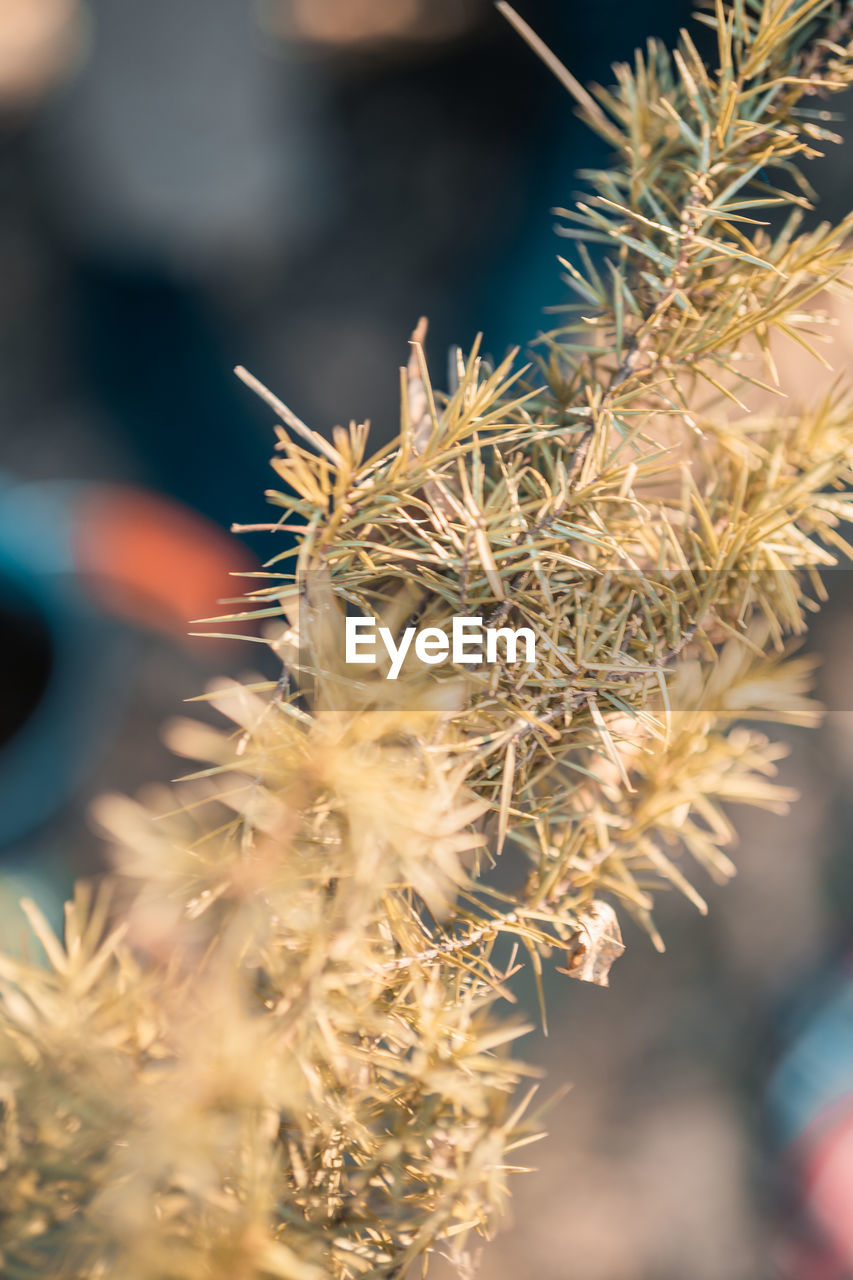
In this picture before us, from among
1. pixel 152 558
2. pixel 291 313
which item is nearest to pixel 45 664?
pixel 152 558

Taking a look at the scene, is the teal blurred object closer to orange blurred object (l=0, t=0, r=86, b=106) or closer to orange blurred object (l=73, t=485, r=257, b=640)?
orange blurred object (l=73, t=485, r=257, b=640)

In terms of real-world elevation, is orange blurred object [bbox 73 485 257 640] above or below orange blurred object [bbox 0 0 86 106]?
below

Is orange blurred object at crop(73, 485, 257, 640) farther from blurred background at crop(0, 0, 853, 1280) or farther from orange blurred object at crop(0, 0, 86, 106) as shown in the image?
orange blurred object at crop(0, 0, 86, 106)

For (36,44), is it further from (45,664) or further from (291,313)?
(45,664)

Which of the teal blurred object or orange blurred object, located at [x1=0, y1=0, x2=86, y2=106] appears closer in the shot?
the teal blurred object

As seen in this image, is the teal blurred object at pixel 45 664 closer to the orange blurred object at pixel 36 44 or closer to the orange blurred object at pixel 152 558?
the orange blurred object at pixel 152 558

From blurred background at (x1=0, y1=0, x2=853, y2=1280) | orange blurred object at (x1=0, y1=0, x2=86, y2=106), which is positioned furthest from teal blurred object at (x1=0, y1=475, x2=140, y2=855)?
orange blurred object at (x1=0, y1=0, x2=86, y2=106)

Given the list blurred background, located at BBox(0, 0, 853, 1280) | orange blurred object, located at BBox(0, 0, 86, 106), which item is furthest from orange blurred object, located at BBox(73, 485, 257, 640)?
orange blurred object, located at BBox(0, 0, 86, 106)
